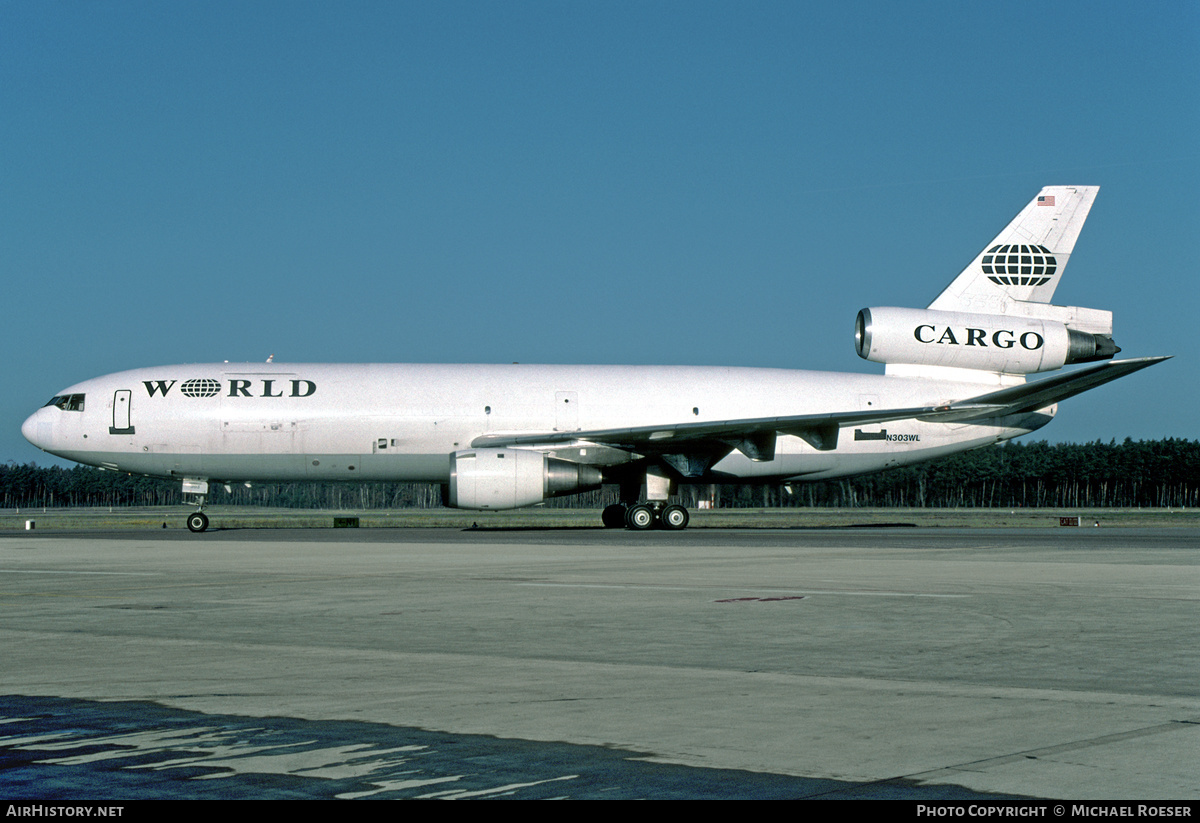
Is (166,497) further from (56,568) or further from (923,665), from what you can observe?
(923,665)

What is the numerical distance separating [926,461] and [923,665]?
1162 inches

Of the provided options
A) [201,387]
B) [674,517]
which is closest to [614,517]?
[674,517]

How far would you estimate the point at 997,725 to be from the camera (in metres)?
6.08

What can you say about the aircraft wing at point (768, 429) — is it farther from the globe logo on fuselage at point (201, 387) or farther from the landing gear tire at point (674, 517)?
the globe logo on fuselage at point (201, 387)

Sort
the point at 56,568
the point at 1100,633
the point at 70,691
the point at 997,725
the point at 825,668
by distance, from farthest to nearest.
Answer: the point at 56,568 → the point at 1100,633 → the point at 825,668 → the point at 70,691 → the point at 997,725

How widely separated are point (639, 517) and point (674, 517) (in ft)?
3.29

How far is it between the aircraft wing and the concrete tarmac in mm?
15264

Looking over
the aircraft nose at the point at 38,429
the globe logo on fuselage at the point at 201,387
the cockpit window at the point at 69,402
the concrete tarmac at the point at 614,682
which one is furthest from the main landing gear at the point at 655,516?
the concrete tarmac at the point at 614,682

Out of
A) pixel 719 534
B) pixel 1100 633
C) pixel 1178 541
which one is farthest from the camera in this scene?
pixel 719 534

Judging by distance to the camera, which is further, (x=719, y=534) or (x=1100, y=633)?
(x=719, y=534)

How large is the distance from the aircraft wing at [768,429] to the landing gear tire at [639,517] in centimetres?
161

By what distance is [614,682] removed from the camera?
298 inches

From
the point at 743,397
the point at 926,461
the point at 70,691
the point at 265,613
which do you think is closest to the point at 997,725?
the point at 70,691

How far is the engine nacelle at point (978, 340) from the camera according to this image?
3541cm
